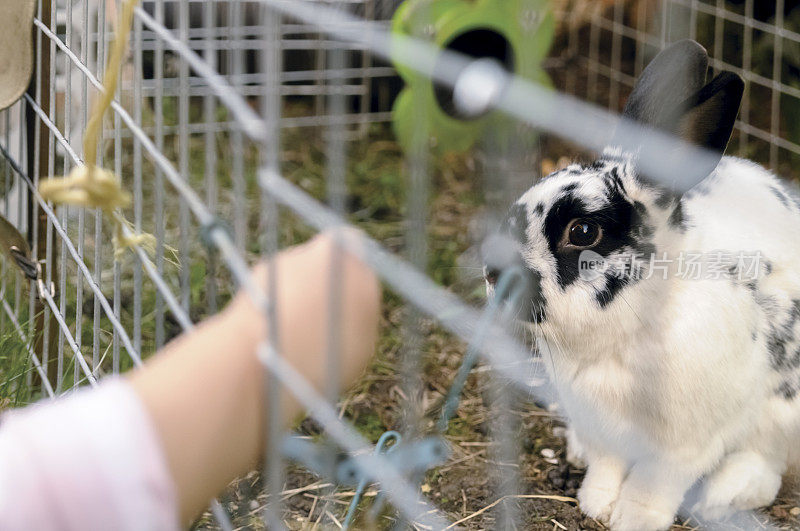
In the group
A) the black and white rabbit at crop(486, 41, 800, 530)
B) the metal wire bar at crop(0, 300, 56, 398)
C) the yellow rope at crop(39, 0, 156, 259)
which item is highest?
the yellow rope at crop(39, 0, 156, 259)

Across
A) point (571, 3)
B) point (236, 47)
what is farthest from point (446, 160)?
point (236, 47)

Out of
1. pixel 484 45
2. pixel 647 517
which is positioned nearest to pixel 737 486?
pixel 647 517

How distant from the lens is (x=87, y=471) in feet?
2.16

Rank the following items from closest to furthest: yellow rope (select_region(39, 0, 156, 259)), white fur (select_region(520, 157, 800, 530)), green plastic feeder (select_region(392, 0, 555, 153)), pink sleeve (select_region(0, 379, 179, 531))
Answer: pink sleeve (select_region(0, 379, 179, 531))
yellow rope (select_region(39, 0, 156, 259))
white fur (select_region(520, 157, 800, 530))
green plastic feeder (select_region(392, 0, 555, 153))

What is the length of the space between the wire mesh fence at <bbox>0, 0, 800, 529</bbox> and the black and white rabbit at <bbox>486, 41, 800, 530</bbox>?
0.19 feet

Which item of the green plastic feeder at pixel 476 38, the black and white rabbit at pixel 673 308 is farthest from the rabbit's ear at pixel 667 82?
the green plastic feeder at pixel 476 38

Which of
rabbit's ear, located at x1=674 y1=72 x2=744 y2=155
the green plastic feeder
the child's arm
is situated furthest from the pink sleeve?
the green plastic feeder

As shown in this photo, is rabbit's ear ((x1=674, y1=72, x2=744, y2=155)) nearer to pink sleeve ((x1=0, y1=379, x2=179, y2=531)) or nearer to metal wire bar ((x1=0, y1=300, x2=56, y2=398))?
pink sleeve ((x1=0, y1=379, x2=179, y2=531))

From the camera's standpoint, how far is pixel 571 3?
2.97 m

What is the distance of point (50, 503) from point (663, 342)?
88 centimetres

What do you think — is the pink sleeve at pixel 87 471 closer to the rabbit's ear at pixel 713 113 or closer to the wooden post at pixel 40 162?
the rabbit's ear at pixel 713 113

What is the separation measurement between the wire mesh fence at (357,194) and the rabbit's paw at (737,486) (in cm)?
5

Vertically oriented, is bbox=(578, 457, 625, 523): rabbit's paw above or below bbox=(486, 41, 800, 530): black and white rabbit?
below

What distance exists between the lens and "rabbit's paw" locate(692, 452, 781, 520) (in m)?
1.43
